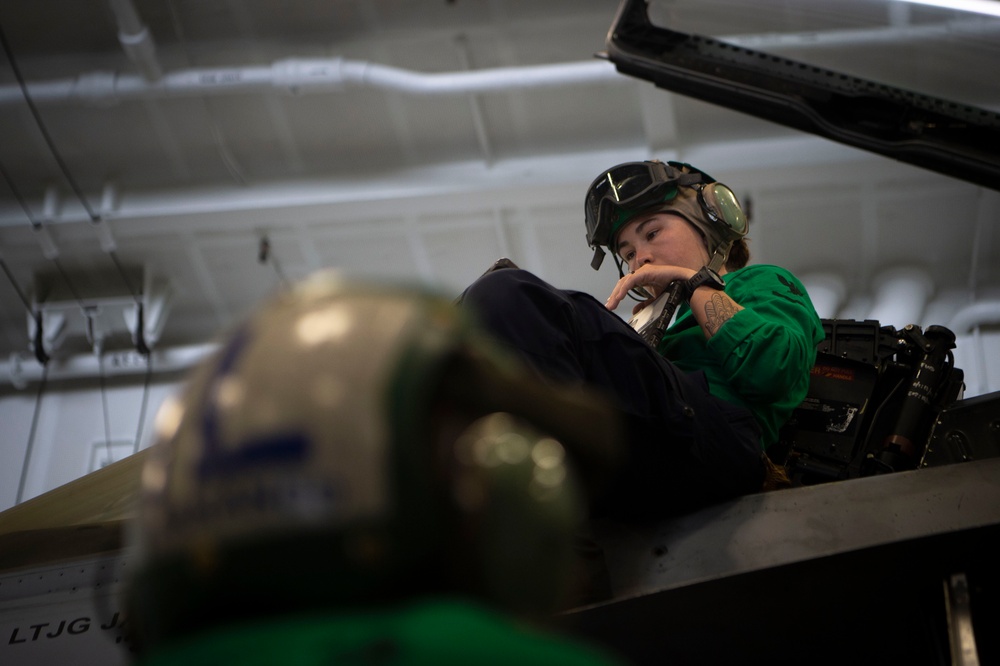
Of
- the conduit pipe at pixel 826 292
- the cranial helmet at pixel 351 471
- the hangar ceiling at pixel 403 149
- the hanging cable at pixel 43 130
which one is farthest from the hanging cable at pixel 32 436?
the cranial helmet at pixel 351 471

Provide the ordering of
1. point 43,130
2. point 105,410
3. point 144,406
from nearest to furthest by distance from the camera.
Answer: point 43,130, point 144,406, point 105,410

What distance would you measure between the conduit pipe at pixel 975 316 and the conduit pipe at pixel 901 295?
270 millimetres

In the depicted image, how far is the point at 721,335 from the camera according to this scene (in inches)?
84.6

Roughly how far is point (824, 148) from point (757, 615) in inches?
221

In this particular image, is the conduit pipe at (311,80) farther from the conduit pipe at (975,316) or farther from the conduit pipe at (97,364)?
the conduit pipe at (975,316)

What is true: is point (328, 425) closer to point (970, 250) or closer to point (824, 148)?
point (824, 148)

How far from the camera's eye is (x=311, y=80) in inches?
237

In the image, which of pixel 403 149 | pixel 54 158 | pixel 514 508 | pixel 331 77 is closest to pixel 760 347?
pixel 514 508

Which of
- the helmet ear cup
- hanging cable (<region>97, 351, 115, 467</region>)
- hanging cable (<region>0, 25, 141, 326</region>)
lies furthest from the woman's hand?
hanging cable (<region>97, 351, 115, 467</region>)

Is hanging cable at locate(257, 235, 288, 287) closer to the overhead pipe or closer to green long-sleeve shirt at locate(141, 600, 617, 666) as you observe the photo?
the overhead pipe

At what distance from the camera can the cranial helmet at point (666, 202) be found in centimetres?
283

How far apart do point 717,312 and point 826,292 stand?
5.30 metres

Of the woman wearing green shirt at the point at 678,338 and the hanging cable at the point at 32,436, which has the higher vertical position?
the hanging cable at the point at 32,436

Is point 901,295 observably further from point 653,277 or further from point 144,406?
point 144,406
